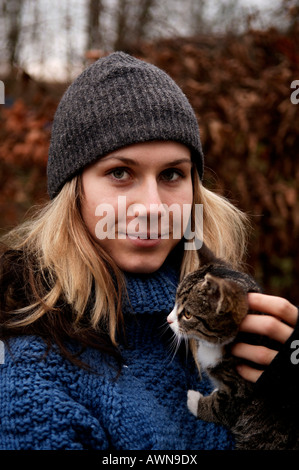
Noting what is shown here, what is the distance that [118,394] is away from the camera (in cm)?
154

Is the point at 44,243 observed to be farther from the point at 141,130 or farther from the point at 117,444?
the point at 117,444

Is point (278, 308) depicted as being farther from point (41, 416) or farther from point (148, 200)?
point (41, 416)

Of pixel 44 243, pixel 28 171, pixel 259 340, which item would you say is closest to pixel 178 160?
pixel 44 243

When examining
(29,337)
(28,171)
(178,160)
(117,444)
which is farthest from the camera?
(28,171)

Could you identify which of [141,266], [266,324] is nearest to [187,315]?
[141,266]

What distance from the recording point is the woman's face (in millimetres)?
1664

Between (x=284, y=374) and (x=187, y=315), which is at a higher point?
(x=187, y=315)

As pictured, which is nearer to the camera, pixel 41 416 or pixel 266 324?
pixel 41 416

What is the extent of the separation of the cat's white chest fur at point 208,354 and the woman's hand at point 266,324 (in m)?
0.14

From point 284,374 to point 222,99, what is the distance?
2776 millimetres

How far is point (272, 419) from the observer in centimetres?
163

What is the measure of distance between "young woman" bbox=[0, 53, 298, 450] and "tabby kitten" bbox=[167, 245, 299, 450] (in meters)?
0.06

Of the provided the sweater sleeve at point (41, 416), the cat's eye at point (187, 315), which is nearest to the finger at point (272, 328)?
the cat's eye at point (187, 315)
